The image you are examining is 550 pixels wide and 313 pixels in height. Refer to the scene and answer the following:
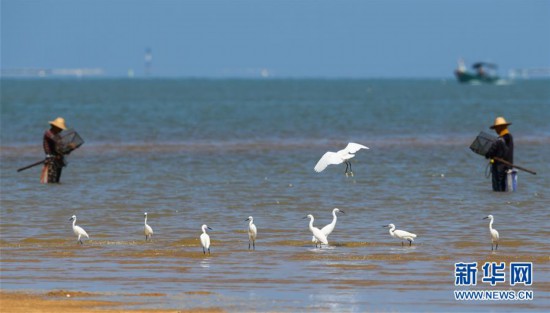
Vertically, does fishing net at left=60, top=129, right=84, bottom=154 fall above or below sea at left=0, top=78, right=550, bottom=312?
above

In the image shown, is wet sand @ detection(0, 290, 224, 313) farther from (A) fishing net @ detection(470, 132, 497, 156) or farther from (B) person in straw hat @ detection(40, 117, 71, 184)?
(B) person in straw hat @ detection(40, 117, 71, 184)

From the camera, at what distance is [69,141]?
92.3 ft

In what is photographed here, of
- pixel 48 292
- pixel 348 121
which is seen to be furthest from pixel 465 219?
pixel 348 121

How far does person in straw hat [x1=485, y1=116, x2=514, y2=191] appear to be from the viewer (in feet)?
83.3

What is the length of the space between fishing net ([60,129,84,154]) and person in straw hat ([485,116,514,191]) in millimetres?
9269

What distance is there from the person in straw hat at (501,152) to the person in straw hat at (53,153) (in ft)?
32.1

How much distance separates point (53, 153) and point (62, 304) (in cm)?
1624

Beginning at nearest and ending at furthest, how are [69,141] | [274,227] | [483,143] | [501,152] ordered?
[274,227] < [501,152] < [483,143] < [69,141]

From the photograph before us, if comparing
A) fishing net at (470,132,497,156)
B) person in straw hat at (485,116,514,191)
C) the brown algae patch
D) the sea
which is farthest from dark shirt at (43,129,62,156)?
the brown algae patch

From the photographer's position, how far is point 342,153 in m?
18.5

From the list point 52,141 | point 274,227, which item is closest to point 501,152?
point 274,227

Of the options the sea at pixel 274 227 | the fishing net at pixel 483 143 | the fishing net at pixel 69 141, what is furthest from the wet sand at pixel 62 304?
the fishing net at pixel 69 141

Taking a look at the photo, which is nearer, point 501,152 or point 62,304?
point 62,304

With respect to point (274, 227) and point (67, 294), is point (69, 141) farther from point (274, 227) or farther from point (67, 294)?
point (67, 294)
